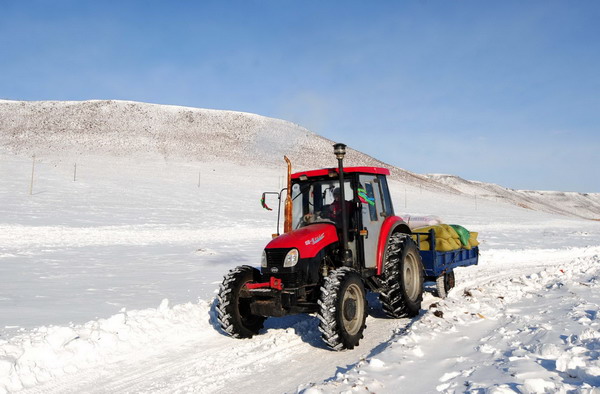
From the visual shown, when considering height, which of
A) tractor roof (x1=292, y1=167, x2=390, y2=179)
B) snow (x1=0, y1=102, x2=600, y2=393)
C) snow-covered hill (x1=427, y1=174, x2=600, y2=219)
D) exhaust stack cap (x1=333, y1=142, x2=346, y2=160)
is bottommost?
snow (x1=0, y1=102, x2=600, y2=393)

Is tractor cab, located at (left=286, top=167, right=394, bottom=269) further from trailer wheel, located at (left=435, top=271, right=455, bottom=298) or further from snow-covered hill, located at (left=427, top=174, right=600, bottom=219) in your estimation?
snow-covered hill, located at (left=427, top=174, right=600, bottom=219)

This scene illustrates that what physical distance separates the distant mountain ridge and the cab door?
159ft

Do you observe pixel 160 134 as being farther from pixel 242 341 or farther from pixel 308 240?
pixel 308 240

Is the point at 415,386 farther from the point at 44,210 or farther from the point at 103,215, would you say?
the point at 44,210

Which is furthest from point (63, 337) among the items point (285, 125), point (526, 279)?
point (285, 125)

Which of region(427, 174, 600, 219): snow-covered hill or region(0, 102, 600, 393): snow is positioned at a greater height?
region(427, 174, 600, 219): snow-covered hill

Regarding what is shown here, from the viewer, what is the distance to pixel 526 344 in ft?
16.2

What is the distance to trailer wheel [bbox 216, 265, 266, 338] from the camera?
5.64m

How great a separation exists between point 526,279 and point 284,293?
617cm

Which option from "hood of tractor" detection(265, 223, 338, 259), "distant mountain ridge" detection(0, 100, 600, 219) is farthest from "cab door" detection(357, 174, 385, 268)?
"distant mountain ridge" detection(0, 100, 600, 219)

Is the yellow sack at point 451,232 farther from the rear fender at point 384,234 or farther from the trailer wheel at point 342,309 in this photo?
the trailer wheel at point 342,309

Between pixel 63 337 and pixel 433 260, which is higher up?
pixel 433 260

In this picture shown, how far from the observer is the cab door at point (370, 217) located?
20.3 feet

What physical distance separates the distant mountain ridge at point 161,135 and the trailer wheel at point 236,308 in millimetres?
49275
